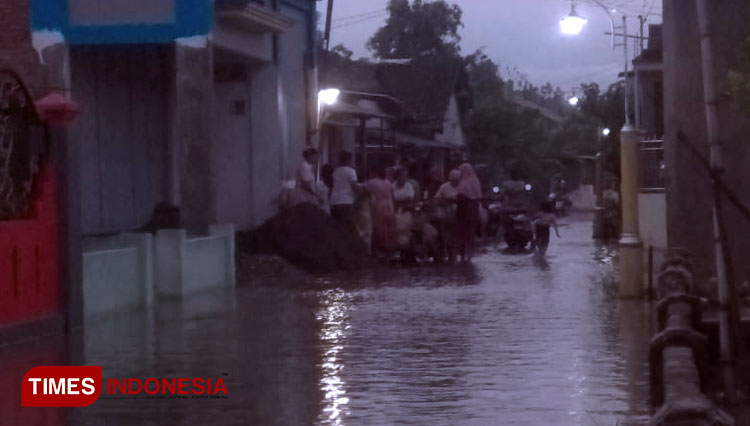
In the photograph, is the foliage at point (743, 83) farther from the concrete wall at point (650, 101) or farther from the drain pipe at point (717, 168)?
the concrete wall at point (650, 101)

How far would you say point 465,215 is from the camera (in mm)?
25953

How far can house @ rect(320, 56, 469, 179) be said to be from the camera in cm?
3819

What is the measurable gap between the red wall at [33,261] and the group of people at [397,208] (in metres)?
9.91

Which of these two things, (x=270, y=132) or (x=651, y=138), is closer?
(x=270, y=132)

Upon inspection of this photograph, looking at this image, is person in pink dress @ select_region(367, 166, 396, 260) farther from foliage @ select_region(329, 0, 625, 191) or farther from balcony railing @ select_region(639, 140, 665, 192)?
foliage @ select_region(329, 0, 625, 191)

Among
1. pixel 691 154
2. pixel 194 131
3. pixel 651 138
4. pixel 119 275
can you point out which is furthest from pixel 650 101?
pixel 119 275

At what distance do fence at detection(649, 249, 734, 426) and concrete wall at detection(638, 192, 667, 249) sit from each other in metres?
15.5

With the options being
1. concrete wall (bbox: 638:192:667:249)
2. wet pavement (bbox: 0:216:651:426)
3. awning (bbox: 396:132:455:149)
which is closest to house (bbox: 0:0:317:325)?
wet pavement (bbox: 0:216:651:426)

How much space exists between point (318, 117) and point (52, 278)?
15.4m

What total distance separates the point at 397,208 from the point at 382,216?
1003mm

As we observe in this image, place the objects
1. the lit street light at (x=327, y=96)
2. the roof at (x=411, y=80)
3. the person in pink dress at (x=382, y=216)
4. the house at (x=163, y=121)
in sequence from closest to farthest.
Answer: the house at (x=163, y=121) → the person in pink dress at (x=382, y=216) → the lit street light at (x=327, y=96) → the roof at (x=411, y=80)

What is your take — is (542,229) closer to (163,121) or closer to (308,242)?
(308,242)

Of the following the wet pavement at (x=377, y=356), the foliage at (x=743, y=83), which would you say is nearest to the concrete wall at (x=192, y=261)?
the wet pavement at (x=377, y=356)

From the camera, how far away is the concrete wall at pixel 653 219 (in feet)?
89.8
